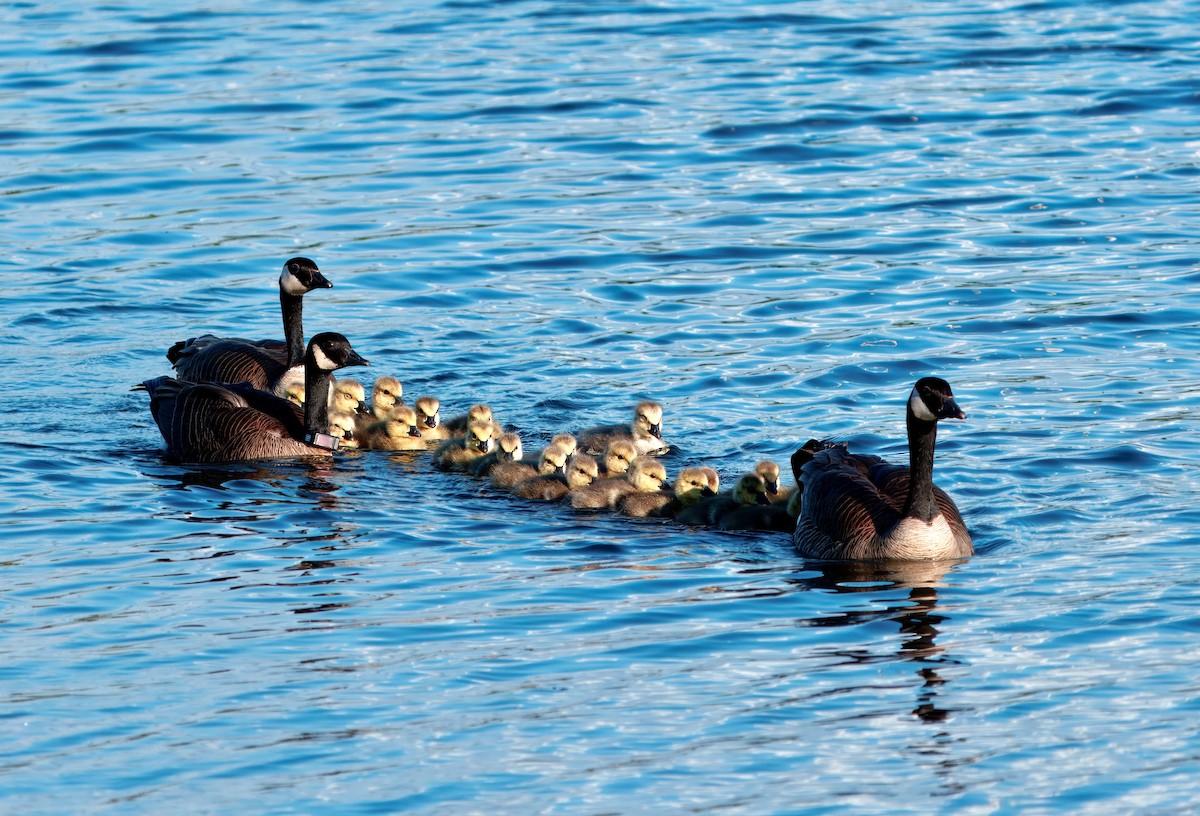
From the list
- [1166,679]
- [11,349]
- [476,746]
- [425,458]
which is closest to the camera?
[476,746]

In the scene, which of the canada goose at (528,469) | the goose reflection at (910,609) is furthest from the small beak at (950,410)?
the canada goose at (528,469)

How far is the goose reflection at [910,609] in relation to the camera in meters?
9.19

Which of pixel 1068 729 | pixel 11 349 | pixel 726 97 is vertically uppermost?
pixel 726 97

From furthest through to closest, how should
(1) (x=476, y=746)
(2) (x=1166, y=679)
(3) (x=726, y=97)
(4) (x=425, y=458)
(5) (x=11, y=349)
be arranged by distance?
1. (3) (x=726, y=97)
2. (5) (x=11, y=349)
3. (4) (x=425, y=458)
4. (2) (x=1166, y=679)
5. (1) (x=476, y=746)

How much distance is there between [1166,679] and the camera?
9.09m

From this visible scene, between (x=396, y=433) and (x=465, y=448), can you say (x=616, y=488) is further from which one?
(x=396, y=433)

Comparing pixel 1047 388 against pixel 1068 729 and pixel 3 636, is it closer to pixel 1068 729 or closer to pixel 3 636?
pixel 1068 729

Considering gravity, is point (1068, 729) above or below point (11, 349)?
below

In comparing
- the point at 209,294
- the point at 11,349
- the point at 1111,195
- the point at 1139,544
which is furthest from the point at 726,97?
the point at 1139,544

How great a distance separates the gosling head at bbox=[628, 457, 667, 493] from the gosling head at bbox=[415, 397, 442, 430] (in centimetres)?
211

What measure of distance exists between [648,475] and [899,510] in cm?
188

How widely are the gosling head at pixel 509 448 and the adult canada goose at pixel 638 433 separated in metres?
0.58

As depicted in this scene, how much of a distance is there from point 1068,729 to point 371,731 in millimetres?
3191

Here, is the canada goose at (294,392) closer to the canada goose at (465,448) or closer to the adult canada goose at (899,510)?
the canada goose at (465,448)
